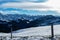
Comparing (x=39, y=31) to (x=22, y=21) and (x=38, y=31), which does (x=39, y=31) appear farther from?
(x=22, y=21)

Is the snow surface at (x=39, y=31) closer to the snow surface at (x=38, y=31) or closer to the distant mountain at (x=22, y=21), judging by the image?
the snow surface at (x=38, y=31)

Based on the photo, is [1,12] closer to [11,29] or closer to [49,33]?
[11,29]

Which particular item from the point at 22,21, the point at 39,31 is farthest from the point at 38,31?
the point at 22,21

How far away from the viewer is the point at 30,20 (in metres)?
7.39

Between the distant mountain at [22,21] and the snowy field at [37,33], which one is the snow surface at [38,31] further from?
the distant mountain at [22,21]

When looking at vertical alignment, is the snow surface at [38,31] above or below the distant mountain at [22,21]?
below

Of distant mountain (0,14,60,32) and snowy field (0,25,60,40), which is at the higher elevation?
distant mountain (0,14,60,32)

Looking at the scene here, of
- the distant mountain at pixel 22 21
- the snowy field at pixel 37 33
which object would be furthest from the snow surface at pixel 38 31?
the distant mountain at pixel 22 21

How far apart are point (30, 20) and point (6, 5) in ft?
2.68

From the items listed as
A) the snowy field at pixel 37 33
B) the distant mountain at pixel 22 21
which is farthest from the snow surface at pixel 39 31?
the distant mountain at pixel 22 21

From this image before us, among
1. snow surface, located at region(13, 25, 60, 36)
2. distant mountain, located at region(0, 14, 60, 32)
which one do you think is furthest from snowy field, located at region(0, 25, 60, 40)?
distant mountain, located at region(0, 14, 60, 32)

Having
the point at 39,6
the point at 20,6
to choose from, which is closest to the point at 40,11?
the point at 39,6

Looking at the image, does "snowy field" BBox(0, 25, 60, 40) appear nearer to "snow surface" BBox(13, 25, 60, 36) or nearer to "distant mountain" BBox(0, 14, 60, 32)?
"snow surface" BBox(13, 25, 60, 36)

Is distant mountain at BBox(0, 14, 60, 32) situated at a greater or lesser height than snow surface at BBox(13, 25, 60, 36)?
greater
